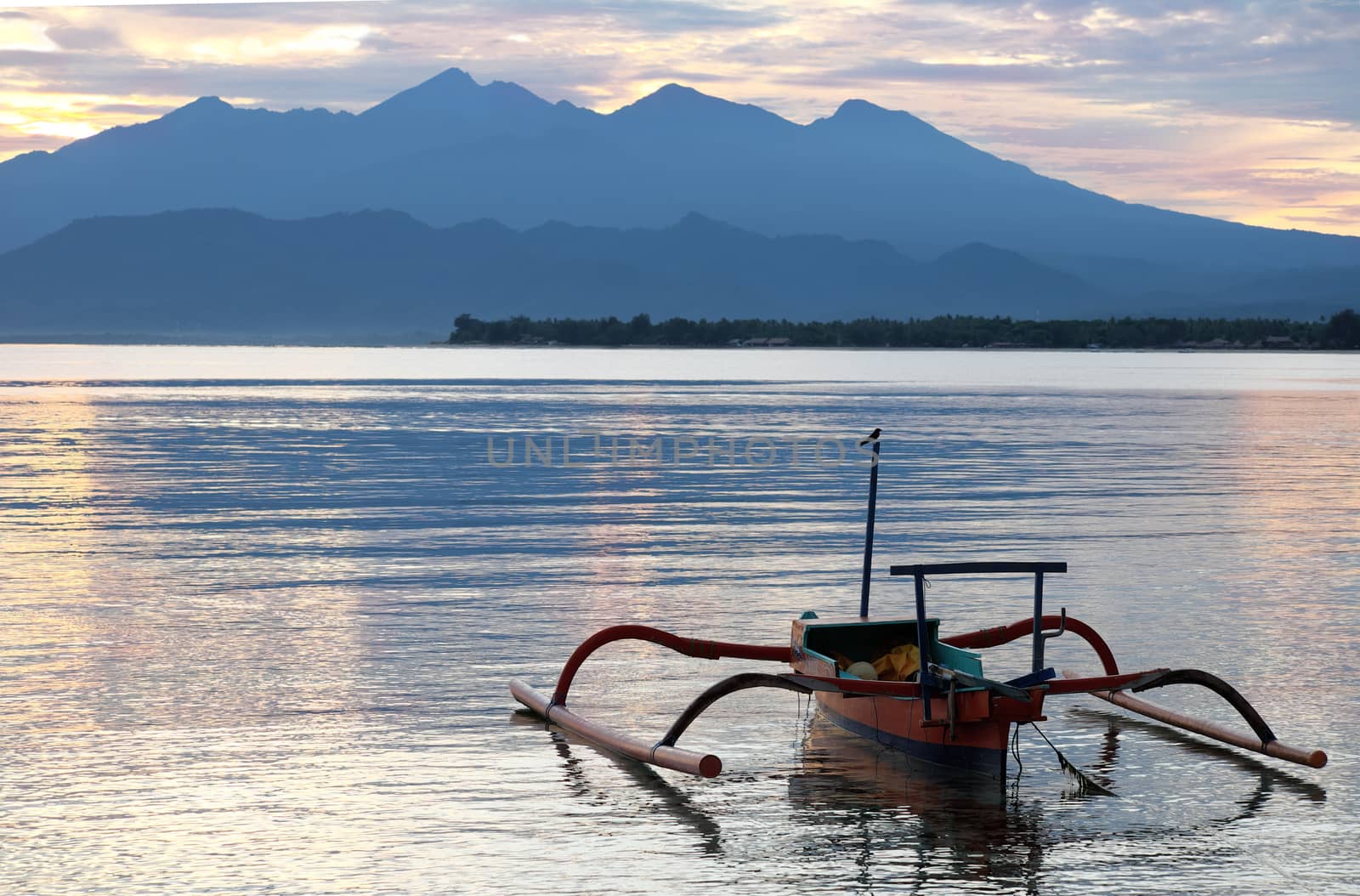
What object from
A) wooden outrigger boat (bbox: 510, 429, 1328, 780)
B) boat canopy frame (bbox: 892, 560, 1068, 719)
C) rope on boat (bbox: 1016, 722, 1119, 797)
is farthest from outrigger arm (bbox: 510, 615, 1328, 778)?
rope on boat (bbox: 1016, 722, 1119, 797)

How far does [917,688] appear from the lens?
1498cm

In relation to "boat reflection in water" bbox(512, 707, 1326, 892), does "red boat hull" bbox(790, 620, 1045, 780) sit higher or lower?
higher

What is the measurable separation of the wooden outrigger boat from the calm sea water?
0.26 meters

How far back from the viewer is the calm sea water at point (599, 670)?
1260 cm

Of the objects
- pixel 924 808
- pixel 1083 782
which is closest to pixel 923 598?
pixel 924 808

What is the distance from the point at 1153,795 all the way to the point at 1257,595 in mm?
9903

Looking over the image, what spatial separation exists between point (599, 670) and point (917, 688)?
5.17 metres

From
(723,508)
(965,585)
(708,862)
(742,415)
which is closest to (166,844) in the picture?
(708,862)

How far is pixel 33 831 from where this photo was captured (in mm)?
12883

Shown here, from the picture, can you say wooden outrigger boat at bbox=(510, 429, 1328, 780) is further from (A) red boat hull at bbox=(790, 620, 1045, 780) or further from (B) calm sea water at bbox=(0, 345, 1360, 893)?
(B) calm sea water at bbox=(0, 345, 1360, 893)

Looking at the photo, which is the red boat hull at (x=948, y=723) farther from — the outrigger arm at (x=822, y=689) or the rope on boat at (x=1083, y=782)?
the rope on boat at (x=1083, y=782)

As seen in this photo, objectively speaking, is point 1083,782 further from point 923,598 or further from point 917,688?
point 923,598

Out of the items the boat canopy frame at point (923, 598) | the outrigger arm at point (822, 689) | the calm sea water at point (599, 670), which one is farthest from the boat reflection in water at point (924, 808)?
the boat canopy frame at point (923, 598)

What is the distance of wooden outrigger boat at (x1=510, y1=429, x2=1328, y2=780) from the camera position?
1436 cm
